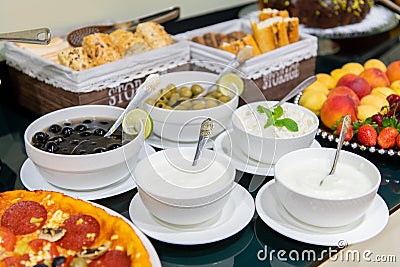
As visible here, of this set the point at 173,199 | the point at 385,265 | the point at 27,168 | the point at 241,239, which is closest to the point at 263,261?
the point at 241,239

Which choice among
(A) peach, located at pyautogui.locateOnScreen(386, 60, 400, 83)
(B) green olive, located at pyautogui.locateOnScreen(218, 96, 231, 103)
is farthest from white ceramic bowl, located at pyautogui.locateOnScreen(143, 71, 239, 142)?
(A) peach, located at pyautogui.locateOnScreen(386, 60, 400, 83)

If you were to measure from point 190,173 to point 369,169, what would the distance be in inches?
11.4

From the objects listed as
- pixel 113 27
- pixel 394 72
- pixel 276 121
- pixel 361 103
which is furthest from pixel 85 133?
pixel 394 72

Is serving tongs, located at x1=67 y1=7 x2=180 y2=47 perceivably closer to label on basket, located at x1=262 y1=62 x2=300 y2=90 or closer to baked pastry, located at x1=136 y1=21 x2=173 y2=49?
baked pastry, located at x1=136 y1=21 x2=173 y2=49

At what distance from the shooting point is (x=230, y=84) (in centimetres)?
120

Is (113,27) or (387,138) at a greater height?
(113,27)

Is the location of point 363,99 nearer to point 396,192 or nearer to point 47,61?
point 396,192

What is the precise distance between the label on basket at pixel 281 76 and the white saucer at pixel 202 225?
443 mm

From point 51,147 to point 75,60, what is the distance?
0.27m

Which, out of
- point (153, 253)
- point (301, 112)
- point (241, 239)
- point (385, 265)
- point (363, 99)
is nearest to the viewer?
point (153, 253)

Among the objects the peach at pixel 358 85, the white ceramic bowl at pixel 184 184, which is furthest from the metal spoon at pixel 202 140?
the peach at pixel 358 85

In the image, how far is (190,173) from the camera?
36.8 inches

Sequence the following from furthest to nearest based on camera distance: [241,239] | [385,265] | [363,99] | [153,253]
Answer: [363,99] < [385,265] < [241,239] < [153,253]

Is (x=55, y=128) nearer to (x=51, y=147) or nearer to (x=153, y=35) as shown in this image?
(x=51, y=147)
